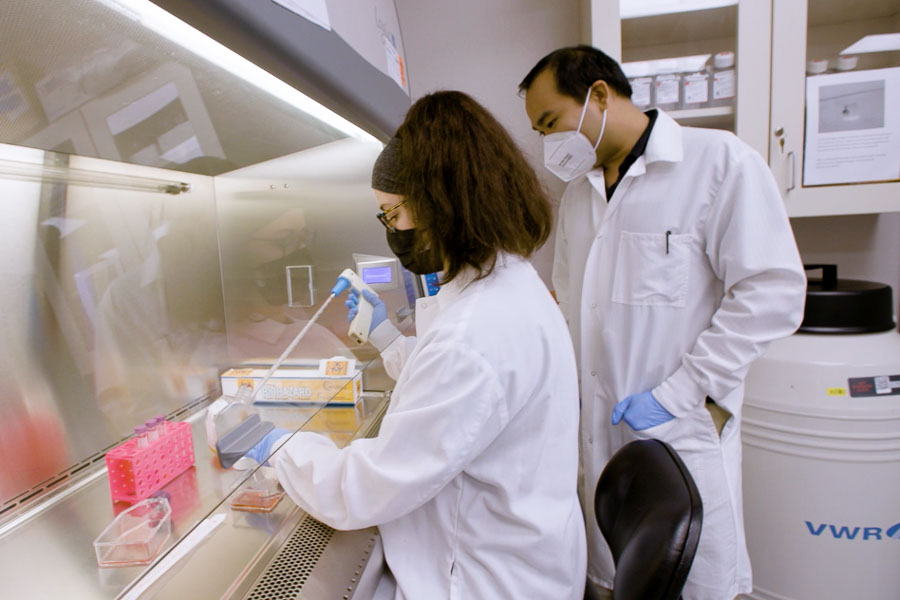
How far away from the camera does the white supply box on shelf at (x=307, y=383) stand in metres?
1.12

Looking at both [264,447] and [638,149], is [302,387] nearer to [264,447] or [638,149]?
[264,447]

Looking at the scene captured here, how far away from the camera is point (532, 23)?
1.97 meters

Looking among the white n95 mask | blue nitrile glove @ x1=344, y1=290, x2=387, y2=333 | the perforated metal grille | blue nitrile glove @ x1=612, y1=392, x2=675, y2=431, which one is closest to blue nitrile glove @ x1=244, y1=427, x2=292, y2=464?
the perforated metal grille

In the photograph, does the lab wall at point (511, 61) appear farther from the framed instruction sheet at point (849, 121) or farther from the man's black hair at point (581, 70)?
the man's black hair at point (581, 70)

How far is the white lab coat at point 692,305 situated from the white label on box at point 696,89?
1.41ft

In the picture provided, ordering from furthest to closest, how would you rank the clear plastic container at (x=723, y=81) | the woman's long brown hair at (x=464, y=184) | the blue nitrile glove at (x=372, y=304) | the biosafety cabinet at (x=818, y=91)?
the clear plastic container at (x=723, y=81)
the biosafety cabinet at (x=818, y=91)
the blue nitrile glove at (x=372, y=304)
the woman's long brown hair at (x=464, y=184)

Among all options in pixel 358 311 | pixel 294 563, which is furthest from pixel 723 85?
pixel 294 563

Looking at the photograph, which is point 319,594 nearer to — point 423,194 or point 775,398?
point 423,194

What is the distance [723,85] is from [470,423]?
5.03 feet

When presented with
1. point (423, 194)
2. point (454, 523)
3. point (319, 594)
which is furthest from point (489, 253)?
point (319, 594)

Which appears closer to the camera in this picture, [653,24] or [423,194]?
[423,194]

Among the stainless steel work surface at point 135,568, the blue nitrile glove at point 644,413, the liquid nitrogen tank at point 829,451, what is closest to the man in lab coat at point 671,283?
the blue nitrile glove at point 644,413

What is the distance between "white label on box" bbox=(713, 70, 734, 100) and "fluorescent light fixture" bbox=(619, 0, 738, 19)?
0.74 ft

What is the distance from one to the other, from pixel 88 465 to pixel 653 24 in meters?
2.06
